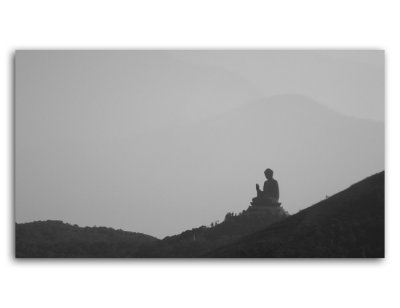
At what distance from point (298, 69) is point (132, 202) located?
393 centimetres

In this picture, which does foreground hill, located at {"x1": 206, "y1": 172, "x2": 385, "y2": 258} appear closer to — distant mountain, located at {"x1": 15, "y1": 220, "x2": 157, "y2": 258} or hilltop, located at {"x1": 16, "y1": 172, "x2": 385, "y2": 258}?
hilltop, located at {"x1": 16, "y1": 172, "x2": 385, "y2": 258}

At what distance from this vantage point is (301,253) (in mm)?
14164

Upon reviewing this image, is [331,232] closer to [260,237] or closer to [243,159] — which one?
[260,237]

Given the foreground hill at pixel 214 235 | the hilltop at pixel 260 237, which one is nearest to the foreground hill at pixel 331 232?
the hilltop at pixel 260 237

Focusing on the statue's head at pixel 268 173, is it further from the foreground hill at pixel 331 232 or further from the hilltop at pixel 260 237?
the foreground hill at pixel 331 232

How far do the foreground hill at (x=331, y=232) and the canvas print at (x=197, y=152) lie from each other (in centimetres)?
2

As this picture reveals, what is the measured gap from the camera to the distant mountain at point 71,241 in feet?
47.0

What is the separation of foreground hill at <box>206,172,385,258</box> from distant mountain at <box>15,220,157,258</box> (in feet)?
5.14

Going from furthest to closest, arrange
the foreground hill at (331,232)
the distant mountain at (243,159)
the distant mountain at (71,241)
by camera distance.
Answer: the distant mountain at (243,159) → the distant mountain at (71,241) → the foreground hill at (331,232)

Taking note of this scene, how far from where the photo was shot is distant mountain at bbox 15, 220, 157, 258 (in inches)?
564

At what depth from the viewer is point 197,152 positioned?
49.3ft

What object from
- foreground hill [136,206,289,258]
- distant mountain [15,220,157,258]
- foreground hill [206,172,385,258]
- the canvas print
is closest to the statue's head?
the canvas print
